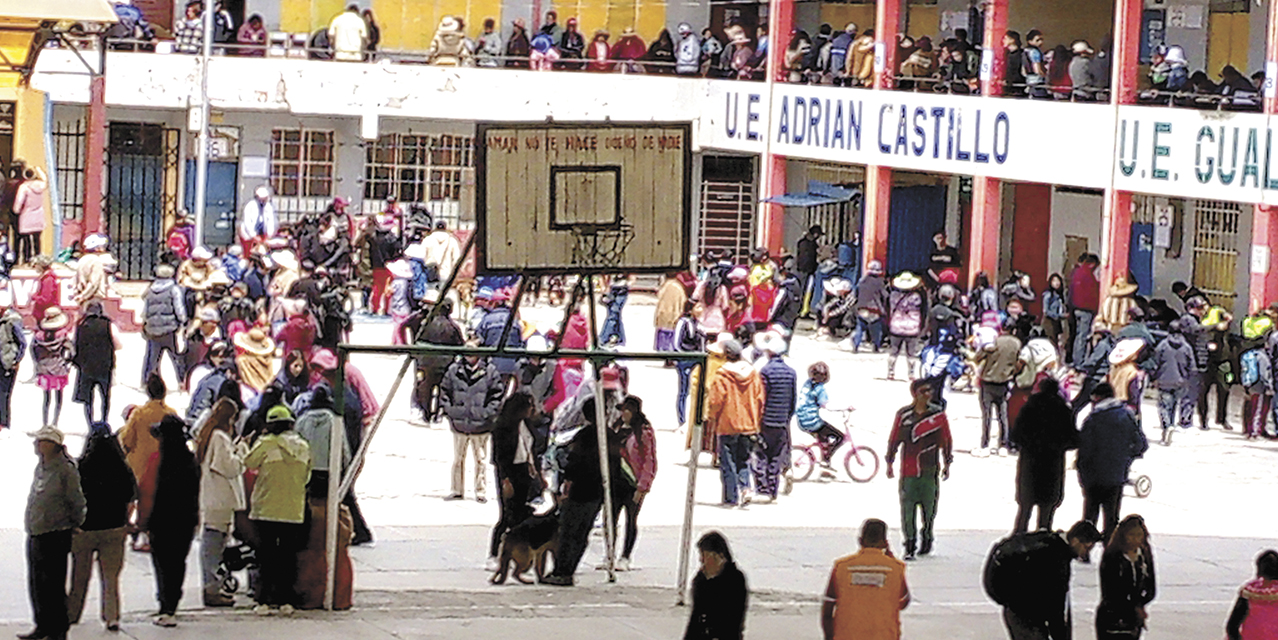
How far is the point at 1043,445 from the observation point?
17.6 meters

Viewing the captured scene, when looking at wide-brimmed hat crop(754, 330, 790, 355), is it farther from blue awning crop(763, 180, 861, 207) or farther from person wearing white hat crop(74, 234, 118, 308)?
blue awning crop(763, 180, 861, 207)

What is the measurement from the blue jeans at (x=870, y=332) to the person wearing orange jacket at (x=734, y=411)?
508 inches

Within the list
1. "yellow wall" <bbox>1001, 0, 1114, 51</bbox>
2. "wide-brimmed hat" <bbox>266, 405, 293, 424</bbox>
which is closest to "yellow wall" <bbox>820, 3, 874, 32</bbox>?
"yellow wall" <bbox>1001, 0, 1114, 51</bbox>

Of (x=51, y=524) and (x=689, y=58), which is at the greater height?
Answer: (x=689, y=58)

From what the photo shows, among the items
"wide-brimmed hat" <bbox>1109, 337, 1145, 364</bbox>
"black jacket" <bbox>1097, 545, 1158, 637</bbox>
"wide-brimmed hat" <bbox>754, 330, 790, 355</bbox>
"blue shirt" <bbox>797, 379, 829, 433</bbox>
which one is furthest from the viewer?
"wide-brimmed hat" <bbox>1109, 337, 1145, 364</bbox>

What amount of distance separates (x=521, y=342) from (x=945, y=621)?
30.1ft

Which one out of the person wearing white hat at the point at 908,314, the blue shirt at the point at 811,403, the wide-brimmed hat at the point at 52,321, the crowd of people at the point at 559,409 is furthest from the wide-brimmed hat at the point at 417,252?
the blue shirt at the point at 811,403

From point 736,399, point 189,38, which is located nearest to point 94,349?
point 736,399

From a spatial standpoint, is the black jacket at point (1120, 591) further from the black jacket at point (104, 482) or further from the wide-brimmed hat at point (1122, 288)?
the wide-brimmed hat at point (1122, 288)

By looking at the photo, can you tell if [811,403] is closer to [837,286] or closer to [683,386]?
[683,386]

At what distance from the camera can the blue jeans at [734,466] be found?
2013 cm

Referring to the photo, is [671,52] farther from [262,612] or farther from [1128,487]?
[262,612]

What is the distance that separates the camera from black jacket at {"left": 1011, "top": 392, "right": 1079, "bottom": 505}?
685 inches

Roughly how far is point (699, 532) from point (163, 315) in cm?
777
